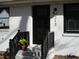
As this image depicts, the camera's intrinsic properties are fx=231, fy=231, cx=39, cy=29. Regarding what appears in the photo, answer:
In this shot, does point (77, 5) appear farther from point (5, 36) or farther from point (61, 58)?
point (5, 36)

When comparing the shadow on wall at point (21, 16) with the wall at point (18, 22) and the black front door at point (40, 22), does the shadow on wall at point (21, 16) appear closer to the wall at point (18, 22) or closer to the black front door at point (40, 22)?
the wall at point (18, 22)

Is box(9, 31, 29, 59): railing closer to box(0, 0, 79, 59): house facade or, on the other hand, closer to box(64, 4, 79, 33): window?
box(0, 0, 79, 59): house facade

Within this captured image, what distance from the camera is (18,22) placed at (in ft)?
40.8

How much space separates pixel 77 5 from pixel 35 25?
2.43 metres

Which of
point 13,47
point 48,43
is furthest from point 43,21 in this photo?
point 13,47

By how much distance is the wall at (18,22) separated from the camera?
12.2m

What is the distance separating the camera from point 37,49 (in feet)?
34.9

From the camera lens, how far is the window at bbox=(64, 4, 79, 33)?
11406 mm

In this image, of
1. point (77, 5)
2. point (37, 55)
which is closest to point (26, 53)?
point (37, 55)

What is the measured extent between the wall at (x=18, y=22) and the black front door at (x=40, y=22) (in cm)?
26

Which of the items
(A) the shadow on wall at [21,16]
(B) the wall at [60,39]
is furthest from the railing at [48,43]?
(A) the shadow on wall at [21,16]

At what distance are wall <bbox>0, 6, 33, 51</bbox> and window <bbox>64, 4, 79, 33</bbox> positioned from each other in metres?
1.92

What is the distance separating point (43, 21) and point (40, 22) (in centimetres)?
17

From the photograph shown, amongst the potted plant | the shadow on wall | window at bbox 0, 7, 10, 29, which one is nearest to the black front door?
the shadow on wall
